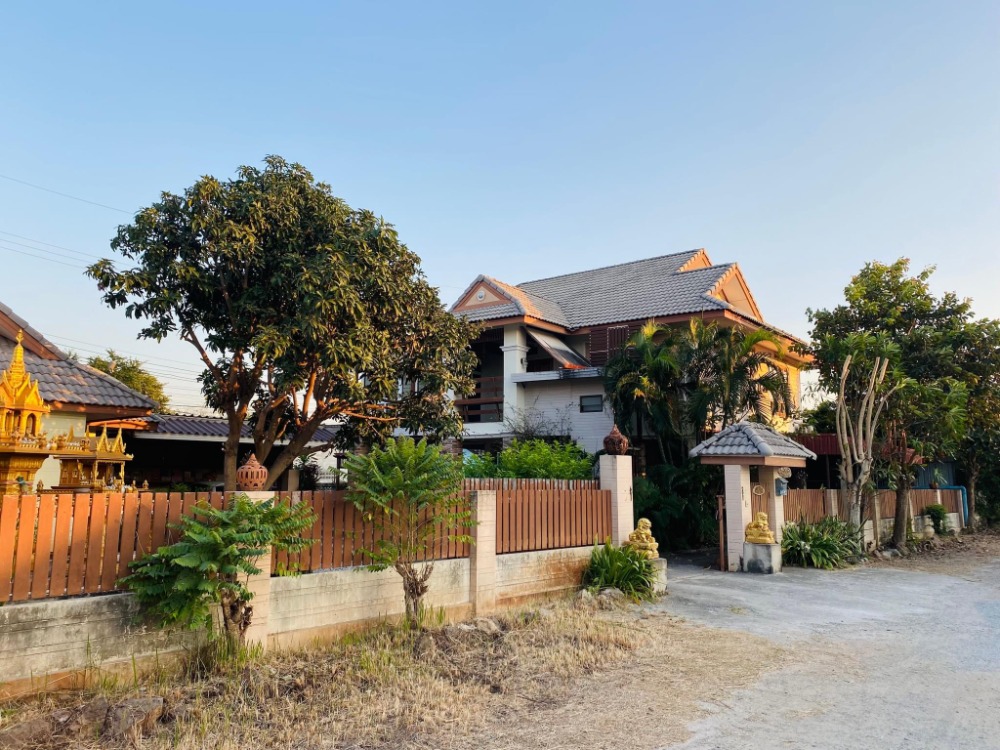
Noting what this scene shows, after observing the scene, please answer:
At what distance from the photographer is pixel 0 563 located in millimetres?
5012

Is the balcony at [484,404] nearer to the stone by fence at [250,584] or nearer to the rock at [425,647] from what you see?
the stone by fence at [250,584]

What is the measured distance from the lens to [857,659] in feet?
23.0

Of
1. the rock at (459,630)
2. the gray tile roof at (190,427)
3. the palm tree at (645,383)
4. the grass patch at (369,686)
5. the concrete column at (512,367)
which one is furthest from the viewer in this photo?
the concrete column at (512,367)

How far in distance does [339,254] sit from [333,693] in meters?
7.04

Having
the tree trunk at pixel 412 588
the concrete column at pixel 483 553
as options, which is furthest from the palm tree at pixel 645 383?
the tree trunk at pixel 412 588

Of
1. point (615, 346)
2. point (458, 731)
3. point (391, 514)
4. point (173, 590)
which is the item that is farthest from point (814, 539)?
point (173, 590)

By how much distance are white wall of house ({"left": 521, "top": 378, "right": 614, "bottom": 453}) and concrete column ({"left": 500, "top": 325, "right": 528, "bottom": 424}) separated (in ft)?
1.07

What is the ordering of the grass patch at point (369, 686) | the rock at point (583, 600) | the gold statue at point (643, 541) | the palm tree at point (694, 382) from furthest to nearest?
the palm tree at point (694, 382), the gold statue at point (643, 541), the rock at point (583, 600), the grass patch at point (369, 686)

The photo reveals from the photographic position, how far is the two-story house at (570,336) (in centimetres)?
1988

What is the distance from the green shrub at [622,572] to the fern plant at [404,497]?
3.18 metres

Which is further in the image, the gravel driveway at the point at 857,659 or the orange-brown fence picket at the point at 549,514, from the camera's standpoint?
the orange-brown fence picket at the point at 549,514

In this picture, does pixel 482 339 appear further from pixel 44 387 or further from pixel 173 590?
pixel 173 590

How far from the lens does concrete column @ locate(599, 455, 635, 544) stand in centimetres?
1053

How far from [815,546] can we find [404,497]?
1008cm
